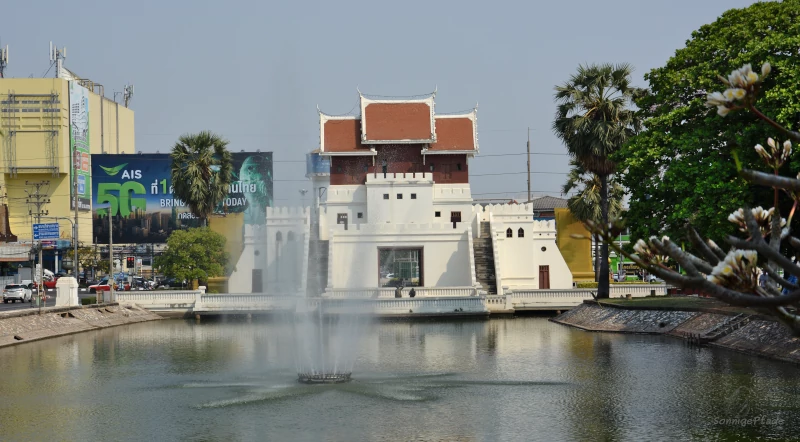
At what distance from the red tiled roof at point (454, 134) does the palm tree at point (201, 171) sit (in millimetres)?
15959

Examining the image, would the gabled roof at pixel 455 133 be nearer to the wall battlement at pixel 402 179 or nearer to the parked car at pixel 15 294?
the wall battlement at pixel 402 179

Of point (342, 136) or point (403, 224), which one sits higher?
point (342, 136)

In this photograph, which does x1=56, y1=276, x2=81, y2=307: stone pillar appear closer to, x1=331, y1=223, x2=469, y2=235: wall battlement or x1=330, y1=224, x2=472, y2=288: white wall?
x1=330, y1=224, x2=472, y2=288: white wall

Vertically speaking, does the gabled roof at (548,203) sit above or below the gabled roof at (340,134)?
below

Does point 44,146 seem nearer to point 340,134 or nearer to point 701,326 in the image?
point 340,134

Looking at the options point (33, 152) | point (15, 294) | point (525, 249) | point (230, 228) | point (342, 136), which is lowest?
point (15, 294)

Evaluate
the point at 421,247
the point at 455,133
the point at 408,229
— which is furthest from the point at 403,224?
the point at 455,133

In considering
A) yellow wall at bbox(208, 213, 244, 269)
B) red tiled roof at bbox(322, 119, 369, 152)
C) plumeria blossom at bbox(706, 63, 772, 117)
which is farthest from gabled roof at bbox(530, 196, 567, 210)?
plumeria blossom at bbox(706, 63, 772, 117)

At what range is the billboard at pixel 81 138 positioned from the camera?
4094 inches

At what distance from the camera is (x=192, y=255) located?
58062 millimetres

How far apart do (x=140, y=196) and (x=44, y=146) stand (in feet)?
46.1

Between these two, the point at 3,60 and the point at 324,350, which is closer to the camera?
the point at 324,350

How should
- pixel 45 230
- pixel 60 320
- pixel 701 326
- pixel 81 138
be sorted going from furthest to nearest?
pixel 81 138, pixel 45 230, pixel 60 320, pixel 701 326

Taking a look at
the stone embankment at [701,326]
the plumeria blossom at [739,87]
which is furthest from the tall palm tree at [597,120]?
the plumeria blossom at [739,87]
